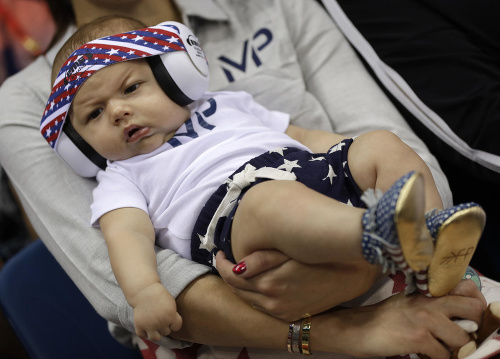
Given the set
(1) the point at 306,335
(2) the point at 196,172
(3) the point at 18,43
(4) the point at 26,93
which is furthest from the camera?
(3) the point at 18,43

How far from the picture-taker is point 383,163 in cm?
95

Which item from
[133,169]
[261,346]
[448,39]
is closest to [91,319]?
[133,169]

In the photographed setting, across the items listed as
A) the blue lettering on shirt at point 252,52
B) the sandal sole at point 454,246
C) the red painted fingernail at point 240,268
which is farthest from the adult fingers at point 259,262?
the blue lettering on shirt at point 252,52

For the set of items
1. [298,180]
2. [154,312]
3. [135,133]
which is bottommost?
[154,312]

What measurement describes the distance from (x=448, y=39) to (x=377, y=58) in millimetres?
212

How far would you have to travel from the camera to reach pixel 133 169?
1.20 metres

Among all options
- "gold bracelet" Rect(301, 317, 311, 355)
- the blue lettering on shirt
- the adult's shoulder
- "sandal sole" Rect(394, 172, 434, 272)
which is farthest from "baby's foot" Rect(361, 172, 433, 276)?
the adult's shoulder

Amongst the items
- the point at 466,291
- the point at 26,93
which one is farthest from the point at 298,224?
the point at 26,93

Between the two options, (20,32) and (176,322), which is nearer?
(176,322)

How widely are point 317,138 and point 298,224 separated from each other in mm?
567

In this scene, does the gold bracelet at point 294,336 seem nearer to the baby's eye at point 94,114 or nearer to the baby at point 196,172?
the baby at point 196,172

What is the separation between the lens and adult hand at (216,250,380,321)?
2.94ft

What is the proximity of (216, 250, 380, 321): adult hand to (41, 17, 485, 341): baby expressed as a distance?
3 cm

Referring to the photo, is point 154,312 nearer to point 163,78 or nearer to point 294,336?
point 294,336
